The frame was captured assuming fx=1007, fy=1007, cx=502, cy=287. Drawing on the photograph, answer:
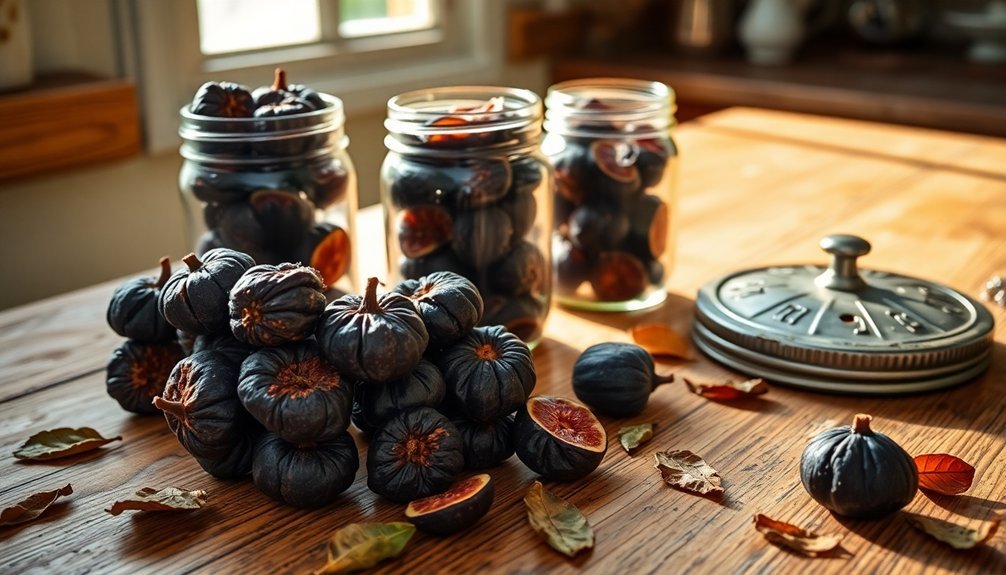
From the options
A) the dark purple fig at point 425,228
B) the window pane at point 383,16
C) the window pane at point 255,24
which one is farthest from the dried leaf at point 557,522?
the window pane at point 383,16

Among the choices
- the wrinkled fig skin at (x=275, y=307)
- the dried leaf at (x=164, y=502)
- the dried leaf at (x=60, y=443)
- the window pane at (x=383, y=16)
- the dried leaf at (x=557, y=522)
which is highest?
the window pane at (x=383, y=16)

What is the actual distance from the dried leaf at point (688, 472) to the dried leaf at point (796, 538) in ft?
0.20

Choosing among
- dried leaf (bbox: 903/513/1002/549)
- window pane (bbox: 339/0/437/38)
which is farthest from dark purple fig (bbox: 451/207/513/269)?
window pane (bbox: 339/0/437/38)

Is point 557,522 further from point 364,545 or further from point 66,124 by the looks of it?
point 66,124

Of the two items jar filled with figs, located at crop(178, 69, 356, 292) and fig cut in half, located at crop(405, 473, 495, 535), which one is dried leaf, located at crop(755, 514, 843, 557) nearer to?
fig cut in half, located at crop(405, 473, 495, 535)

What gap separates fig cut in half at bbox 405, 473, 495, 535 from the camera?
2.39 ft

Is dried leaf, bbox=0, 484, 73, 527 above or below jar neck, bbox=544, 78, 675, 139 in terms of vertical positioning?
below

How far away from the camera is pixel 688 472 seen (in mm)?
830

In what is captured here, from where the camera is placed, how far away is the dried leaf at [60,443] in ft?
2.88

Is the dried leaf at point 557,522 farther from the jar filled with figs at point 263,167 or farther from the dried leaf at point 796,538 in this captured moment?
the jar filled with figs at point 263,167

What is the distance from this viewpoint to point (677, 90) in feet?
10.4

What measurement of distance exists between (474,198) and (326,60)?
1758 millimetres

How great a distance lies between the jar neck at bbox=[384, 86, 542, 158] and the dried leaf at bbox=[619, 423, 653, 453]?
0.31 metres

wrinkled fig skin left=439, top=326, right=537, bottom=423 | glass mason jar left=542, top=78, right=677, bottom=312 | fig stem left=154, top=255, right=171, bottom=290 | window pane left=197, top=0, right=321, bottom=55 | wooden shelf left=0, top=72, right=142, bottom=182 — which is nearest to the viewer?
wrinkled fig skin left=439, top=326, right=537, bottom=423
